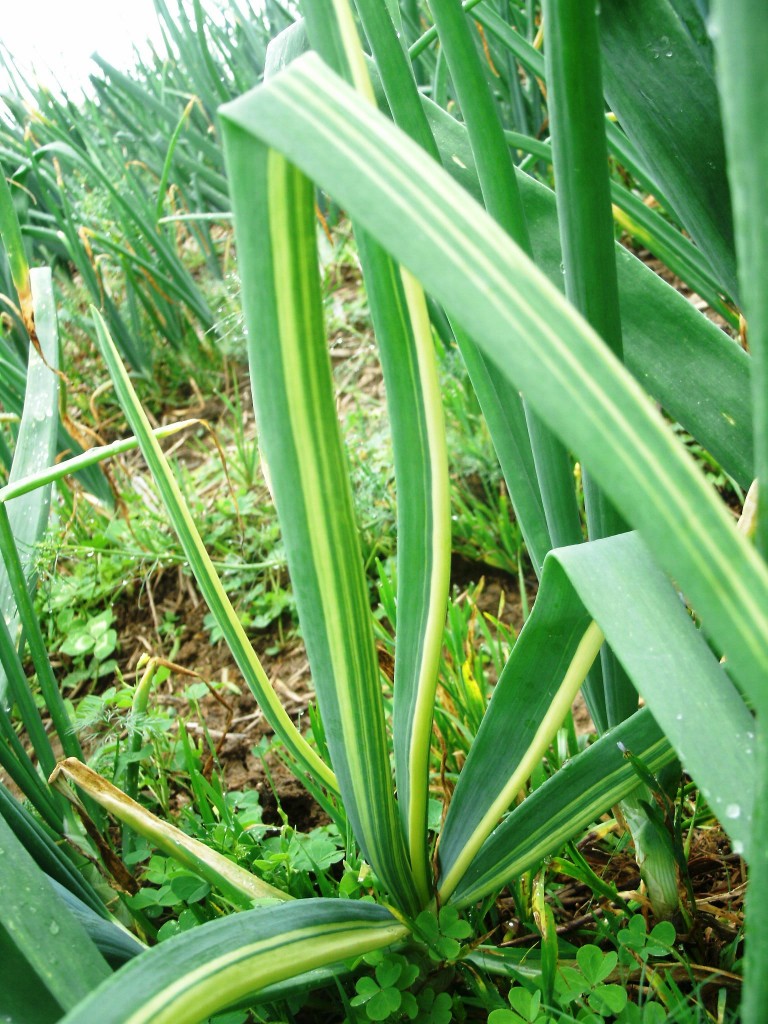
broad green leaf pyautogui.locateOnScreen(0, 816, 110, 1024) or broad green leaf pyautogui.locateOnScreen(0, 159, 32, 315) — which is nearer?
broad green leaf pyautogui.locateOnScreen(0, 816, 110, 1024)

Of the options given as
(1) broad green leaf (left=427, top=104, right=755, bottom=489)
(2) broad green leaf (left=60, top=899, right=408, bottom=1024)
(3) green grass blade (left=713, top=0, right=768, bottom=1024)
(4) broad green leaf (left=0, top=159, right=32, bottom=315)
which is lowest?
(2) broad green leaf (left=60, top=899, right=408, bottom=1024)

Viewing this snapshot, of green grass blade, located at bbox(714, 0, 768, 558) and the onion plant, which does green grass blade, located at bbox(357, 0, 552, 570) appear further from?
green grass blade, located at bbox(714, 0, 768, 558)

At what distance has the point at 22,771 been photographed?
69cm

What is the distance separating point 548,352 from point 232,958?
393 mm

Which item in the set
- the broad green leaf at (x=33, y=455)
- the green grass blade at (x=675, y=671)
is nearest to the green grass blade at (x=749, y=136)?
the green grass blade at (x=675, y=671)

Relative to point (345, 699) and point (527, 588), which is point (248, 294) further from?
point (527, 588)

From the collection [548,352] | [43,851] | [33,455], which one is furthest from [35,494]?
[548,352]

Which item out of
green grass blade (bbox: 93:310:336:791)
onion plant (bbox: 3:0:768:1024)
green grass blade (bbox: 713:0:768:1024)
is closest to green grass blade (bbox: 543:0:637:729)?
onion plant (bbox: 3:0:768:1024)

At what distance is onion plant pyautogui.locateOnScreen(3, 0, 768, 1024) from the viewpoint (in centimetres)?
27

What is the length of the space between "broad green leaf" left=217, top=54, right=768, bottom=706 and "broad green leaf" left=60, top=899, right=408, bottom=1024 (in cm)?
33

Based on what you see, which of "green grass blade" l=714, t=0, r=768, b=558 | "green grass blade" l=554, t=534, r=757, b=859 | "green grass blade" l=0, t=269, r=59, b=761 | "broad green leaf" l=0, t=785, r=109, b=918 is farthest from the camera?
"green grass blade" l=0, t=269, r=59, b=761

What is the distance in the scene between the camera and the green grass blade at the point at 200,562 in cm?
64

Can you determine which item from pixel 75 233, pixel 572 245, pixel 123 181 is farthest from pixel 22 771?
pixel 123 181

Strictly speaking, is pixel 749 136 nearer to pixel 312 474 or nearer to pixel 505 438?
pixel 312 474
